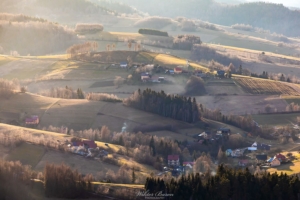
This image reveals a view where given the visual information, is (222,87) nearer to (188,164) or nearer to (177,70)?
(177,70)

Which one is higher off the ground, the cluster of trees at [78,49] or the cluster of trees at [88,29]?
the cluster of trees at [88,29]

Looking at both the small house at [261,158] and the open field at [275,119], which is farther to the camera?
the open field at [275,119]

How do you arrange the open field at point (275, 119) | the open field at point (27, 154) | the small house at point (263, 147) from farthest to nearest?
the open field at point (275, 119)
the small house at point (263, 147)
the open field at point (27, 154)

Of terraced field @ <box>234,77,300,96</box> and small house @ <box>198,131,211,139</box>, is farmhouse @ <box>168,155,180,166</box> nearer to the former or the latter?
small house @ <box>198,131,211,139</box>

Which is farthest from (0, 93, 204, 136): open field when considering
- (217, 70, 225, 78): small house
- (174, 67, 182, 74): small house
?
(217, 70, 225, 78): small house

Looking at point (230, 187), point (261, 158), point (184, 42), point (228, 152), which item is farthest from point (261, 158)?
point (184, 42)

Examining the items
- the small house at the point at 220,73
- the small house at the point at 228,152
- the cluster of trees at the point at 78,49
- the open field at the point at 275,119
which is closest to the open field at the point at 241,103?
the open field at the point at 275,119

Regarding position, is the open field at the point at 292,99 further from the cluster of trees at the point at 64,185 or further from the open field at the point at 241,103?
the cluster of trees at the point at 64,185
